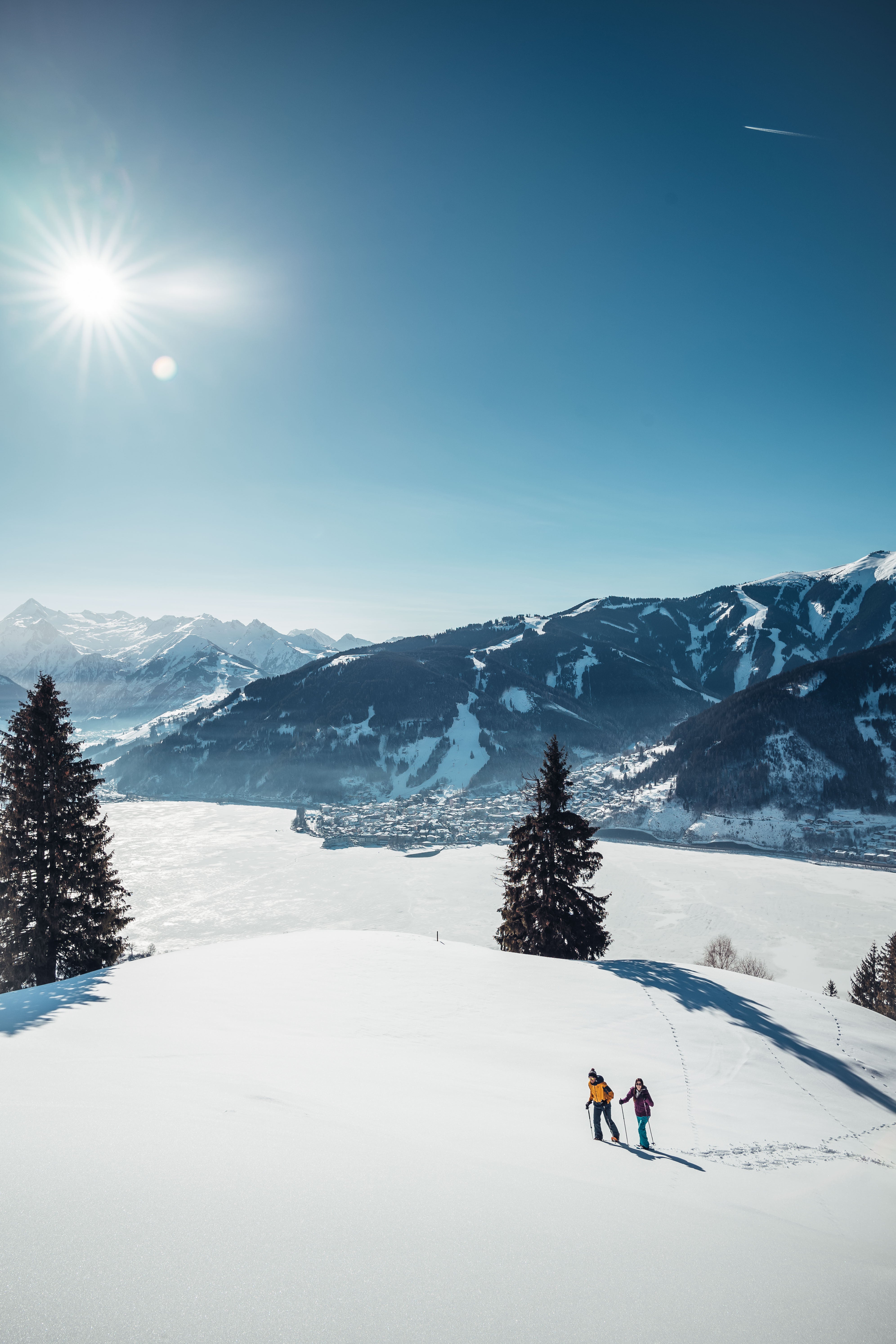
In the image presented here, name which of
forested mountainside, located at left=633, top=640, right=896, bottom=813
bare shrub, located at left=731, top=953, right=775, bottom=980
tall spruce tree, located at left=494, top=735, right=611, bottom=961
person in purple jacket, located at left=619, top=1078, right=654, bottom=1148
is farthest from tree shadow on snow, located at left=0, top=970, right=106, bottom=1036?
forested mountainside, located at left=633, top=640, right=896, bottom=813

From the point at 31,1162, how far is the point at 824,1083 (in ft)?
58.5

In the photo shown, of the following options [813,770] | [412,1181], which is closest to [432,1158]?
[412,1181]

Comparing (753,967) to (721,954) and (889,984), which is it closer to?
(721,954)

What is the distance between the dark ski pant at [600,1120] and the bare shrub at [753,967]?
6601 cm

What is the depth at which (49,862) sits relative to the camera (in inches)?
840

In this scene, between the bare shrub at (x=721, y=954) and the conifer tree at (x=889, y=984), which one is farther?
the bare shrub at (x=721, y=954)

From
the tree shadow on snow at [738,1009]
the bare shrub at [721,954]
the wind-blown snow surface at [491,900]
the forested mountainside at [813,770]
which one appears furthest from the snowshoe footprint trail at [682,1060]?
the forested mountainside at [813,770]

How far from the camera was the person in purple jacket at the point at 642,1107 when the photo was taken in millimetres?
9953

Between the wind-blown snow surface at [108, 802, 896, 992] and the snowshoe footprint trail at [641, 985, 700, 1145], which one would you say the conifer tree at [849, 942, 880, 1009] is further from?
the snowshoe footprint trail at [641, 985, 700, 1145]

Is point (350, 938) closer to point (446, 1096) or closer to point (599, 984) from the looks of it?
point (599, 984)

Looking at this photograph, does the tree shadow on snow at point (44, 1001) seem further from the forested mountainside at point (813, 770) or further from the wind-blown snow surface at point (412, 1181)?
the forested mountainside at point (813, 770)

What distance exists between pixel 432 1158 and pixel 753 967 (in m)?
73.3

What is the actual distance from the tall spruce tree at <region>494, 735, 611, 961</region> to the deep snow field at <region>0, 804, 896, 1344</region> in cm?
696

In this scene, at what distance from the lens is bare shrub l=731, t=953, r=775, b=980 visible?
6481 cm
